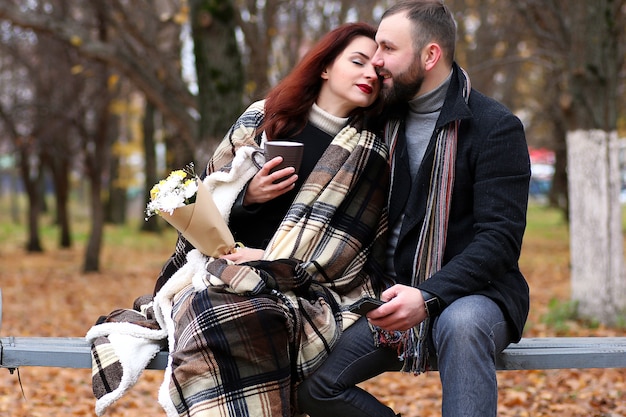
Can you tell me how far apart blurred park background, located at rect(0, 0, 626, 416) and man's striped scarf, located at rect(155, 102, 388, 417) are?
202 centimetres

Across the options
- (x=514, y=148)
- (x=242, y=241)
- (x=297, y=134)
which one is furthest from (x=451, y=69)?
(x=242, y=241)

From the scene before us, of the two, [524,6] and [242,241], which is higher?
[524,6]

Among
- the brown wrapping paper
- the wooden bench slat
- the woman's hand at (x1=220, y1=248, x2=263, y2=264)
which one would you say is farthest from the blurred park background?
the brown wrapping paper

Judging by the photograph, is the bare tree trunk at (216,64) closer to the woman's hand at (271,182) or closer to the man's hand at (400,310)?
the woman's hand at (271,182)

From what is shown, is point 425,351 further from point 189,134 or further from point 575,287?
point 189,134

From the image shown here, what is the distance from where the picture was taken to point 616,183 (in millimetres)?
7094

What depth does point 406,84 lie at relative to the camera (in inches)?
133

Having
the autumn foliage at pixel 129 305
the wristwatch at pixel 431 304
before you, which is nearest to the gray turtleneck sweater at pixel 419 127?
the wristwatch at pixel 431 304

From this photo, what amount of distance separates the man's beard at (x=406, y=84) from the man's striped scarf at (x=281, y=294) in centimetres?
22

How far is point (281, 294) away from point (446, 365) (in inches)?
27.6

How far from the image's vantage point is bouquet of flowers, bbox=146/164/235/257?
10.7 feet

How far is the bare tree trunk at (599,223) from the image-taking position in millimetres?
→ 7035

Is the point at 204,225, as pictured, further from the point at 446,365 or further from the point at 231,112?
the point at 231,112

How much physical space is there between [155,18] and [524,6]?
4727 millimetres
